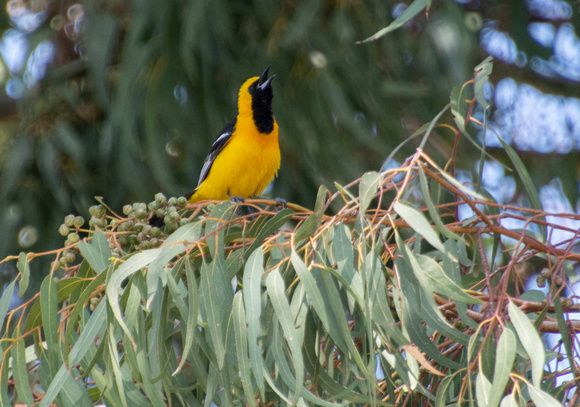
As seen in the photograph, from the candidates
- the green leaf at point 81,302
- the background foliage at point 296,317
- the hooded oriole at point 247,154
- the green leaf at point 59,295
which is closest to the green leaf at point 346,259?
the background foliage at point 296,317

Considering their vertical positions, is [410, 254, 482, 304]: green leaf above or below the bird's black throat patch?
below

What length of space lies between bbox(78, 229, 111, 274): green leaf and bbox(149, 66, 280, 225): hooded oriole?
5.25ft

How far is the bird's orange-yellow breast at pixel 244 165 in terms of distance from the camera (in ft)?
10.6

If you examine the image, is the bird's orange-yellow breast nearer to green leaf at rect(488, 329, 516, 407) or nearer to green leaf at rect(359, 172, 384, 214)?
green leaf at rect(359, 172, 384, 214)

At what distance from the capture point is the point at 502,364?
4.00ft

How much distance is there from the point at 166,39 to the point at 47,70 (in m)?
0.91

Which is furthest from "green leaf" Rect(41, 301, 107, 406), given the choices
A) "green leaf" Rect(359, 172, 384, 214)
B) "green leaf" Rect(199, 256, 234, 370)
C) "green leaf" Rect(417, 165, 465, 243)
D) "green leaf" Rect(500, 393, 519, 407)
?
"green leaf" Rect(500, 393, 519, 407)

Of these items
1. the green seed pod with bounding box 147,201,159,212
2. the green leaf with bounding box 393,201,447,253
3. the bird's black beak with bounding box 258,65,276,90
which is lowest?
the green leaf with bounding box 393,201,447,253

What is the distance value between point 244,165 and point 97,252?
169 cm

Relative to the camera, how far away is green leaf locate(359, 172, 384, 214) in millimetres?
1356

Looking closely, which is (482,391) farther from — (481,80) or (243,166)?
(243,166)

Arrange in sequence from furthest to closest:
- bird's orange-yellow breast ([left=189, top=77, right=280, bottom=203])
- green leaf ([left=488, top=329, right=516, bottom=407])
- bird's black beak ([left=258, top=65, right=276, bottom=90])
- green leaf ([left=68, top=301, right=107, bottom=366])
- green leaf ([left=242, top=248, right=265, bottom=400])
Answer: bird's black beak ([left=258, top=65, right=276, bottom=90]) → bird's orange-yellow breast ([left=189, top=77, right=280, bottom=203]) → green leaf ([left=68, top=301, right=107, bottom=366]) → green leaf ([left=242, top=248, right=265, bottom=400]) → green leaf ([left=488, top=329, right=516, bottom=407])

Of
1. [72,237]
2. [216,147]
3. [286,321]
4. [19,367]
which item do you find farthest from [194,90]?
[286,321]

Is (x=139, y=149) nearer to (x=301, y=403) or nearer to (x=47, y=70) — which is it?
(x=47, y=70)
